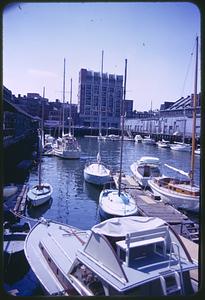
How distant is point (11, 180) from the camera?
16.9 meters

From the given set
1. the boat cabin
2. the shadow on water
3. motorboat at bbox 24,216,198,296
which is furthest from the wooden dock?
the boat cabin

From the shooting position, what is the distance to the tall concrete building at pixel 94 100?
7889 centimetres

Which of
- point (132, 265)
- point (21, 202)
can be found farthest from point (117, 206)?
point (132, 265)

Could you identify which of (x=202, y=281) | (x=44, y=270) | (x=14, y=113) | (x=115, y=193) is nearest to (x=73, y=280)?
(x=44, y=270)

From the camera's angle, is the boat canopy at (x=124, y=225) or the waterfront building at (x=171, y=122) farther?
the waterfront building at (x=171, y=122)

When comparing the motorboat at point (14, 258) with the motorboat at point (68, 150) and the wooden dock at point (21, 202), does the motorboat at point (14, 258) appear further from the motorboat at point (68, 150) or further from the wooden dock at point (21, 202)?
the motorboat at point (68, 150)

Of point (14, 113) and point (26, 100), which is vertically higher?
point (26, 100)

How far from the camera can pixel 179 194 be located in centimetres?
1202

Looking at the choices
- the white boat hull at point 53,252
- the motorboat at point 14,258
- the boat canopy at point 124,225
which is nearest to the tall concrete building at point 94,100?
the motorboat at point 14,258

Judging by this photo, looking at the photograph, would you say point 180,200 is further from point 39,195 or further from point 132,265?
point 132,265

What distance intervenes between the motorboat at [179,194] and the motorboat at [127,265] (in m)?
7.33

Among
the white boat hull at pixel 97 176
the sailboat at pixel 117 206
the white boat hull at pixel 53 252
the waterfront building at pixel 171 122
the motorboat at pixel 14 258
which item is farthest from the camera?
the waterfront building at pixel 171 122

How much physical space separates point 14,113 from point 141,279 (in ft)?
60.4

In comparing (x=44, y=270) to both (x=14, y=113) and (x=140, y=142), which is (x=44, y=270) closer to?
(x=14, y=113)
